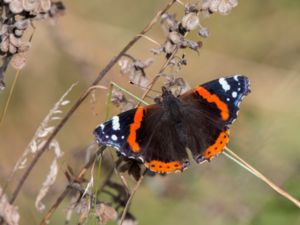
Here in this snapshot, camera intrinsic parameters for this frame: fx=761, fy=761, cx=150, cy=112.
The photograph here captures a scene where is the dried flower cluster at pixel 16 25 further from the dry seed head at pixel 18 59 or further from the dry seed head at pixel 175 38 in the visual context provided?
the dry seed head at pixel 175 38

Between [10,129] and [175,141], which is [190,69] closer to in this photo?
[10,129]

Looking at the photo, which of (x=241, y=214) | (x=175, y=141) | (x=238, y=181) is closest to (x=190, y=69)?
(x=238, y=181)

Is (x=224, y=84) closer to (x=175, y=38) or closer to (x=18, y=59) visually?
(x=175, y=38)

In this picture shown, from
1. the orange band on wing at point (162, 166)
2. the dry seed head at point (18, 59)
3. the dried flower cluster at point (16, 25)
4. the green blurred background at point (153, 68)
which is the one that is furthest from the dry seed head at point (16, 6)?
the green blurred background at point (153, 68)

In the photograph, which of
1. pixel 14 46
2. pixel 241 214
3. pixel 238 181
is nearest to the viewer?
pixel 14 46

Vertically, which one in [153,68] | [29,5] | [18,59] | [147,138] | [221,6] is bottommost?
[153,68]

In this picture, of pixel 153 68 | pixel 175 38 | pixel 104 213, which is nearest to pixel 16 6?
pixel 175 38

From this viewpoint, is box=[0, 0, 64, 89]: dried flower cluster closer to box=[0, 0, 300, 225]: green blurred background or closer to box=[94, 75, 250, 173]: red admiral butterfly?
box=[94, 75, 250, 173]: red admiral butterfly
